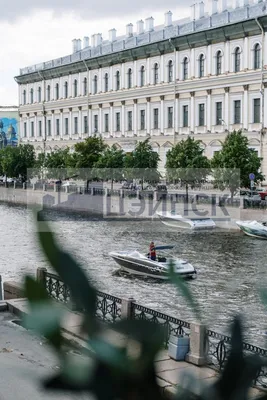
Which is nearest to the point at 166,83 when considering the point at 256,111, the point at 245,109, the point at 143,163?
the point at 143,163

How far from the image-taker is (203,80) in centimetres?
4619

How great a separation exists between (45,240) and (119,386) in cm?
21

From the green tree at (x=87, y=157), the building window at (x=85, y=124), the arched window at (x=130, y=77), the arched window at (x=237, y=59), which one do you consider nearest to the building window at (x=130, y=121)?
Result: the arched window at (x=130, y=77)

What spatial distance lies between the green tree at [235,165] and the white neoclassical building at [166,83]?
3774 mm

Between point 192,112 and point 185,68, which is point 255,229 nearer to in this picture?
Answer: point 192,112

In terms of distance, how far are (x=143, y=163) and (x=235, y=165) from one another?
10.9 m

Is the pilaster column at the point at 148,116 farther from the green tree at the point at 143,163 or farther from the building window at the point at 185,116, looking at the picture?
the green tree at the point at 143,163

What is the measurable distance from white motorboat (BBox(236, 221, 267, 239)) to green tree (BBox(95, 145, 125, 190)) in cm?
1841

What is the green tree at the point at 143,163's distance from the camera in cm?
4638

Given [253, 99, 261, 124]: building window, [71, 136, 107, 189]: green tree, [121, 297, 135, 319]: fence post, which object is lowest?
[121, 297, 135, 319]: fence post

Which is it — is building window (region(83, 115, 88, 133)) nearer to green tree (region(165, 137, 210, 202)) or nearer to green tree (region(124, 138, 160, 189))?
green tree (region(124, 138, 160, 189))

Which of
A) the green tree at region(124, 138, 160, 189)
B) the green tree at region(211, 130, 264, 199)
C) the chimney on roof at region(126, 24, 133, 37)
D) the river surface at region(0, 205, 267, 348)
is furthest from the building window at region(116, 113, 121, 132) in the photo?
the green tree at region(211, 130, 264, 199)

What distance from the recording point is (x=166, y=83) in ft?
163

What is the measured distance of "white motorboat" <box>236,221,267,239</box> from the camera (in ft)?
97.4
